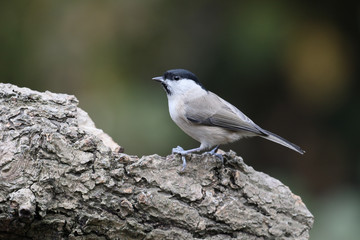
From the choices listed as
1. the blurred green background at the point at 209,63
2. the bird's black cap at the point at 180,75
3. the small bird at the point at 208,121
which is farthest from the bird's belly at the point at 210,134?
the blurred green background at the point at 209,63

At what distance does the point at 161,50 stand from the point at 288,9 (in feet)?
5.16

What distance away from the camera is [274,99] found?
19.1 ft

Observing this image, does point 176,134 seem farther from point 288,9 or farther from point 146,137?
point 288,9

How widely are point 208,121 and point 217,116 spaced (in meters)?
0.10

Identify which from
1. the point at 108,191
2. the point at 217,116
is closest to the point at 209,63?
the point at 217,116

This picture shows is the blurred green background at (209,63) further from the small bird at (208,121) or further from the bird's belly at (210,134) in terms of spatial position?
the bird's belly at (210,134)

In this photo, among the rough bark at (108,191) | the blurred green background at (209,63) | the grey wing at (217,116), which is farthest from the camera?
the blurred green background at (209,63)

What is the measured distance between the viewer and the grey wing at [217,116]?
10.8ft

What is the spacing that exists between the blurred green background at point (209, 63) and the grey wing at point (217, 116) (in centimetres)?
149

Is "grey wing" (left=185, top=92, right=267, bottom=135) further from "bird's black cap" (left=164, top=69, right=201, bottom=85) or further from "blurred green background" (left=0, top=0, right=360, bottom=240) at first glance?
"blurred green background" (left=0, top=0, right=360, bottom=240)

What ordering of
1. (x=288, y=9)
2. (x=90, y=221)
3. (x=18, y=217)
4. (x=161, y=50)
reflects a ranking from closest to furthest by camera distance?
(x=18, y=217) < (x=90, y=221) < (x=288, y=9) < (x=161, y=50)

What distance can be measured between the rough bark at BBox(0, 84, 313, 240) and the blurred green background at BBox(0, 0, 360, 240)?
1.94 meters

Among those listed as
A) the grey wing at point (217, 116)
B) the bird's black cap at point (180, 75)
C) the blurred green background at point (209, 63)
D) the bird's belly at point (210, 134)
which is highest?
the blurred green background at point (209, 63)

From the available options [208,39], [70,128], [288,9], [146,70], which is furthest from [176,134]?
[70,128]
